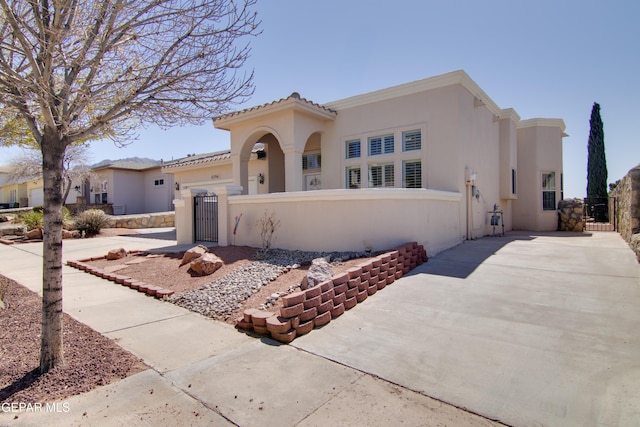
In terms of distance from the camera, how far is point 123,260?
9.62m

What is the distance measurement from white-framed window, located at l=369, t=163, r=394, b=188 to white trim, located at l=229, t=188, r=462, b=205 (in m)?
2.57

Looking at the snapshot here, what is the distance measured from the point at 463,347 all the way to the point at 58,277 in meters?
4.42

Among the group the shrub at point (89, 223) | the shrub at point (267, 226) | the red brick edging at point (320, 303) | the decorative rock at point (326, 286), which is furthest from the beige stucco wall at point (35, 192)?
the decorative rock at point (326, 286)

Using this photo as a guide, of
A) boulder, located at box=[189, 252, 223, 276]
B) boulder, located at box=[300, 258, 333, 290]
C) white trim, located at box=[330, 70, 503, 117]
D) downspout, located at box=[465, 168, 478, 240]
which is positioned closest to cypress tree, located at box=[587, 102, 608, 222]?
white trim, located at box=[330, 70, 503, 117]

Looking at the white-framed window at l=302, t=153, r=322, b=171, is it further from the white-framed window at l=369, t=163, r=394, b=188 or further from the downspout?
the downspout

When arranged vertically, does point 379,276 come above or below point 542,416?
above

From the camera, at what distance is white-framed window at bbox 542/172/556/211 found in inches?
648

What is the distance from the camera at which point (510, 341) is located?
13.5 ft

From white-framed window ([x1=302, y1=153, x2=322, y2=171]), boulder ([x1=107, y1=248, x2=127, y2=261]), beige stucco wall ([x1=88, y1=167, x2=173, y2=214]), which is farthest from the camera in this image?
beige stucco wall ([x1=88, y1=167, x2=173, y2=214])

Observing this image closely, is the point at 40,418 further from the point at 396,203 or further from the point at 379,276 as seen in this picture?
the point at 396,203

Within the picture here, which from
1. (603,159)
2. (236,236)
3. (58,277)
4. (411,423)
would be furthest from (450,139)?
(603,159)

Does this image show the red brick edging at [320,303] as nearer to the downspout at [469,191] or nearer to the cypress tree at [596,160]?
the downspout at [469,191]

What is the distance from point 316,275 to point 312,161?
9.90 m

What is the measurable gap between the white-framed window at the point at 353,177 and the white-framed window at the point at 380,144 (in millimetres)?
857
